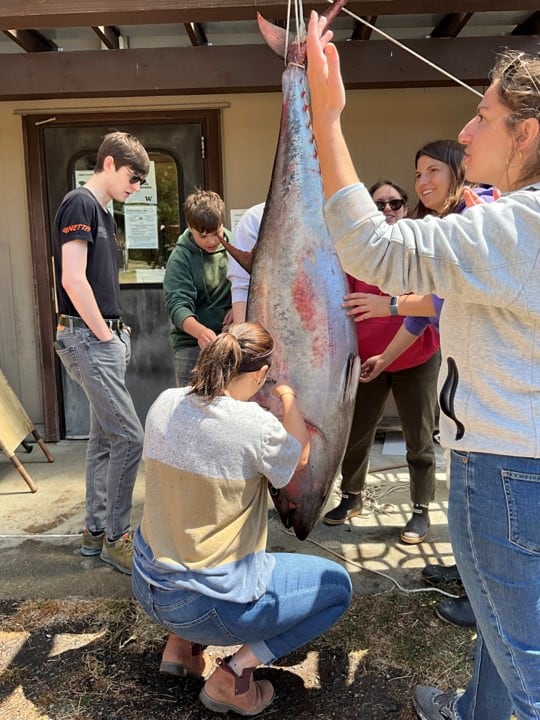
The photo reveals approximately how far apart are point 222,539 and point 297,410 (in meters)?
0.46

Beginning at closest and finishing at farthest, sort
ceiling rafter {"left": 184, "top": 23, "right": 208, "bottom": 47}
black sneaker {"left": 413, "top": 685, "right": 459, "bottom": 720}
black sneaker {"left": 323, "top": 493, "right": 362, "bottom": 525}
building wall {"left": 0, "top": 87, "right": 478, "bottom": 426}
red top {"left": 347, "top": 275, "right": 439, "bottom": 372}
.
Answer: black sneaker {"left": 413, "top": 685, "right": 459, "bottom": 720}, red top {"left": 347, "top": 275, "right": 439, "bottom": 372}, black sneaker {"left": 323, "top": 493, "right": 362, "bottom": 525}, ceiling rafter {"left": 184, "top": 23, "right": 208, "bottom": 47}, building wall {"left": 0, "top": 87, "right": 478, "bottom": 426}

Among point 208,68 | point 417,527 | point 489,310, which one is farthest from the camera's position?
point 208,68

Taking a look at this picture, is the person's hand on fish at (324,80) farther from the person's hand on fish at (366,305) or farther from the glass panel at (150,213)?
the glass panel at (150,213)

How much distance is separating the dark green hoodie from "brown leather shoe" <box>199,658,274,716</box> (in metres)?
1.68

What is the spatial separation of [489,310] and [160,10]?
226 centimetres

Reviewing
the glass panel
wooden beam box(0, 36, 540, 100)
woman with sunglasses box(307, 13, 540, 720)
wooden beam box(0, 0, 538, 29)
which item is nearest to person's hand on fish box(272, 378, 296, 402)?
woman with sunglasses box(307, 13, 540, 720)

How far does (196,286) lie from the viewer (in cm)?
318

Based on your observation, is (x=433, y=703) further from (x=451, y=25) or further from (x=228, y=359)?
(x=451, y=25)

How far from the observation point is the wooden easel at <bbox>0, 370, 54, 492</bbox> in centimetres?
373

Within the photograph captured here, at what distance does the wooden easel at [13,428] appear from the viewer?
3734 millimetres

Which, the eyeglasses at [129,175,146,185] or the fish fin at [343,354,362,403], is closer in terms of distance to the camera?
the fish fin at [343,354,362,403]

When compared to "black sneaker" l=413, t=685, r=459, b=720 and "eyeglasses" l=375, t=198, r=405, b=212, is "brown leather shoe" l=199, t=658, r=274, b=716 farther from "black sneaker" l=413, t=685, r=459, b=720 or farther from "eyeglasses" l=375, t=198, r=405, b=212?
"eyeglasses" l=375, t=198, r=405, b=212

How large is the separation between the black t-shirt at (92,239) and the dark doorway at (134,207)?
77.1 inches

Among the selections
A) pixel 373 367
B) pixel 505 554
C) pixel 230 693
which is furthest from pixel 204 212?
pixel 505 554
